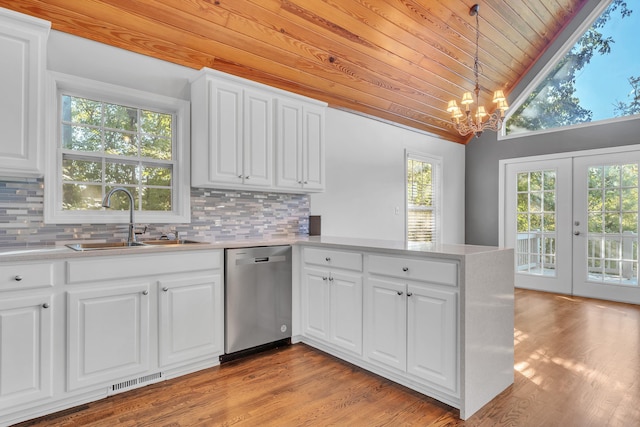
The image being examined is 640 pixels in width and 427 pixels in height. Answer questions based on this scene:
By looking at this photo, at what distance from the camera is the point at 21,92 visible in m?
2.12

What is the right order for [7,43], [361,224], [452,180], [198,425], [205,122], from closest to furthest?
[198,425], [7,43], [205,122], [361,224], [452,180]

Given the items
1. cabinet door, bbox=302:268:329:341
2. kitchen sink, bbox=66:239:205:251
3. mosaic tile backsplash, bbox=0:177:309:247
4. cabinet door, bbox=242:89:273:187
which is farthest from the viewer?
cabinet door, bbox=242:89:273:187

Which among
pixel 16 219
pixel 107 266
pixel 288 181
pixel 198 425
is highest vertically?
pixel 288 181

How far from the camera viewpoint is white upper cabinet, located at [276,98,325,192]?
11.0 feet

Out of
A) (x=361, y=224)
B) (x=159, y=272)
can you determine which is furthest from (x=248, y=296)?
(x=361, y=224)

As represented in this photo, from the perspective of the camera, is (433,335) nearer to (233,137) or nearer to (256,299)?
(256,299)

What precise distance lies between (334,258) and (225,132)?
4.47ft

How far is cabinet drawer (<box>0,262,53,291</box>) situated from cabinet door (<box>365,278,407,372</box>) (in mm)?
1901

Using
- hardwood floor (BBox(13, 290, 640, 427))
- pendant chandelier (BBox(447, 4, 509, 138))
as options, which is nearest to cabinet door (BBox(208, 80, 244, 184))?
hardwood floor (BBox(13, 290, 640, 427))

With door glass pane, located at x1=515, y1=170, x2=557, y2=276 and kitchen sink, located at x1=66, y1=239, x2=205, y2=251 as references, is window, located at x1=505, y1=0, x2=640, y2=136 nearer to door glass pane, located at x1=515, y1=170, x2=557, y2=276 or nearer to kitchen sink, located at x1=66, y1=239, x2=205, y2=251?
door glass pane, located at x1=515, y1=170, x2=557, y2=276

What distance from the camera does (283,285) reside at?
2967mm

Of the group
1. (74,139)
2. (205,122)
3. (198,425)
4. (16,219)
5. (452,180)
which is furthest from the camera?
(452,180)

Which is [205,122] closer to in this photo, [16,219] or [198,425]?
[16,219]

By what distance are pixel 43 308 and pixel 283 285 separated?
1560mm
